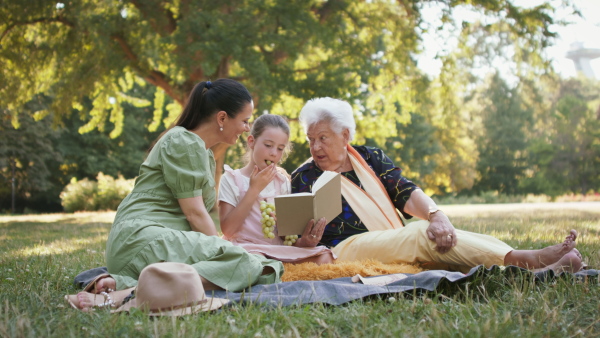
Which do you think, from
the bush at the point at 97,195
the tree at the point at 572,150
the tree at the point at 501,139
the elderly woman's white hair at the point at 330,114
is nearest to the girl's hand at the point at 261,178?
the elderly woman's white hair at the point at 330,114

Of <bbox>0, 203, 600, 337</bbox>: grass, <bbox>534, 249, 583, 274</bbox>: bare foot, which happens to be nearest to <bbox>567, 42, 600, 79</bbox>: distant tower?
<bbox>534, 249, 583, 274</bbox>: bare foot

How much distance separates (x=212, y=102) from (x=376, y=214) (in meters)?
1.52

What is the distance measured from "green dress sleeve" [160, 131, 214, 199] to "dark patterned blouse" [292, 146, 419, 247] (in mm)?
1268

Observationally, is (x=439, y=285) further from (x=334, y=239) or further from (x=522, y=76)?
(x=522, y=76)

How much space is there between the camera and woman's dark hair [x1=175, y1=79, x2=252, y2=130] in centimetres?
343

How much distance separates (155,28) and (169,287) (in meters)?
10.4

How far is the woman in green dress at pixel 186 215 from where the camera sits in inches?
112

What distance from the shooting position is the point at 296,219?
11.6 feet

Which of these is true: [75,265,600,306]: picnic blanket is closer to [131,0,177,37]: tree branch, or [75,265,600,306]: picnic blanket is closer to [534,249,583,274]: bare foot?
[534,249,583,274]: bare foot

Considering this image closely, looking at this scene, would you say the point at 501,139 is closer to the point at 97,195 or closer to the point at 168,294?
the point at 97,195

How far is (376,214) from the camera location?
4.05m

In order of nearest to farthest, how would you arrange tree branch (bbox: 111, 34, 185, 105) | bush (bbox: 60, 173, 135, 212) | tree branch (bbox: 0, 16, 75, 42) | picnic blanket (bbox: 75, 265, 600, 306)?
picnic blanket (bbox: 75, 265, 600, 306), tree branch (bbox: 0, 16, 75, 42), tree branch (bbox: 111, 34, 185, 105), bush (bbox: 60, 173, 135, 212)

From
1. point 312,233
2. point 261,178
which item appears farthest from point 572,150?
point 261,178

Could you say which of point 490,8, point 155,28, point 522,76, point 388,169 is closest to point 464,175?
point 522,76
